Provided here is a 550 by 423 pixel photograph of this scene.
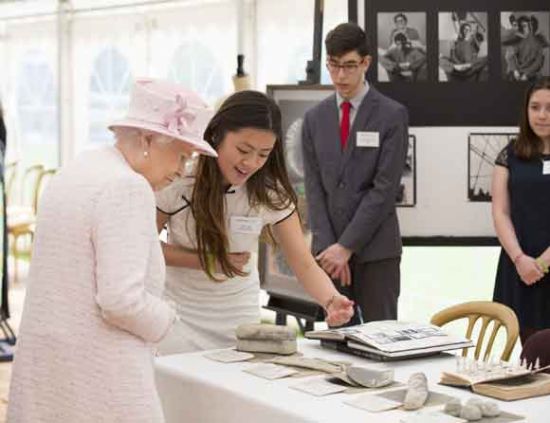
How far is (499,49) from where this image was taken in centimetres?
428

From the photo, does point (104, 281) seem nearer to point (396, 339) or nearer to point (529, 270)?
point (396, 339)

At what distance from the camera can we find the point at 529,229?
402 cm

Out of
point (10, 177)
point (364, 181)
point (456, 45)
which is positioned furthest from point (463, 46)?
point (10, 177)

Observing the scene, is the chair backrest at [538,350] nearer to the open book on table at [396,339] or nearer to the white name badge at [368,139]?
the open book on table at [396,339]

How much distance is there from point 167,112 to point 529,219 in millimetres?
2278

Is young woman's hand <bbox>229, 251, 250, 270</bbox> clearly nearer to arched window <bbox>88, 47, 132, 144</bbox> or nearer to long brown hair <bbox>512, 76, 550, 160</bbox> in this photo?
long brown hair <bbox>512, 76, 550, 160</bbox>

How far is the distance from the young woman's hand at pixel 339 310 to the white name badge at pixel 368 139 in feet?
4.35

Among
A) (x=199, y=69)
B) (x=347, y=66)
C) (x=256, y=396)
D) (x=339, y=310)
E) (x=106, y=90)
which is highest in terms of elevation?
(x=199, y=69)

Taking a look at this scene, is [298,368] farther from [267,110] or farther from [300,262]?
[267,110]

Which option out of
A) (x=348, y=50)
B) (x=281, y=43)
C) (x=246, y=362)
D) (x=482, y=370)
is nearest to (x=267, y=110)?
(x=246, y=362)

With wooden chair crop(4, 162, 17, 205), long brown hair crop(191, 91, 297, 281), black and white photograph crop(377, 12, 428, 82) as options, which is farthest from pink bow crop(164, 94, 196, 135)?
wooden chair crop(4, 162, 17, 205)

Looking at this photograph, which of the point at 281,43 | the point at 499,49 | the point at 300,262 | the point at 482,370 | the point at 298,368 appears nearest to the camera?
the point at 482,370

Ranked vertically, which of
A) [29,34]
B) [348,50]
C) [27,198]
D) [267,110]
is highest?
[29,34]

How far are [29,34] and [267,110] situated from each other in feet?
35.3
